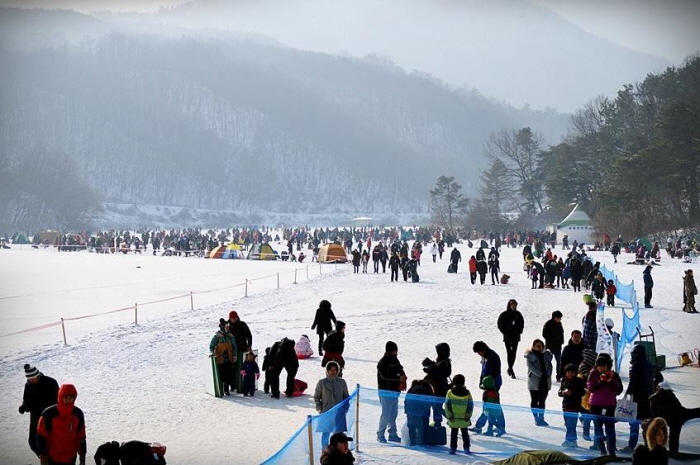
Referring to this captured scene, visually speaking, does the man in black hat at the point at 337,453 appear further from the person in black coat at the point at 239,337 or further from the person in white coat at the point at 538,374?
the person in black coat at the point at 239,337

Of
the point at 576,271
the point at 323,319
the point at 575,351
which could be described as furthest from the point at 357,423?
the point at 576,271


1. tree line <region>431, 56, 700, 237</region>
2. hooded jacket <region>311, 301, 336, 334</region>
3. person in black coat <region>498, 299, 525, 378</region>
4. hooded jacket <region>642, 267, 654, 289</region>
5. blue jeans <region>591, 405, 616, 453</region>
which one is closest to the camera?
blue jeans <region>591, 405, 616, 453</region>

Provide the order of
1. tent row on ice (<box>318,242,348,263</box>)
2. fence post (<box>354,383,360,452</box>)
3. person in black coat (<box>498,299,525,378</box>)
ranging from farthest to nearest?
tent row on ice (<box>318,242,348,263</box>), person in black coat (<box>498,299,525,378</box>), fence post (<box>354,383,360,452</box>)

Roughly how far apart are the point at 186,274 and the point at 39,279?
565 cm

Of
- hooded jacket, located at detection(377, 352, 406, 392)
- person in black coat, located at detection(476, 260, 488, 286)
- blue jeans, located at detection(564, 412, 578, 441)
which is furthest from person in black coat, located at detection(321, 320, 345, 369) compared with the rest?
person in black coat, located at detection(476, 260, 488, 286)

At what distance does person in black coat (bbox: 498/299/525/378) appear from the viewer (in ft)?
40.0

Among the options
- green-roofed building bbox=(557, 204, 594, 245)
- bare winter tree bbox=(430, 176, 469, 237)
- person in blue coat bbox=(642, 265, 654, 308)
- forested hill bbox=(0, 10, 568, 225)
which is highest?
forested hill bbox=(0, 10, 568, 225)

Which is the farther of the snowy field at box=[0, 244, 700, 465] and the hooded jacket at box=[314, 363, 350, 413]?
the snowy field at box=[0, 244, 700, 465]

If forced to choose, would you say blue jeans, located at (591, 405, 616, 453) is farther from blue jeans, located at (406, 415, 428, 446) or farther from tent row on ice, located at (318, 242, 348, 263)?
tent row on ice, located at (318, 242, 348, 263)

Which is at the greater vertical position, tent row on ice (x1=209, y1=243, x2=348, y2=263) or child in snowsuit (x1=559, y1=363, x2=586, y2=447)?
tent row on ice (x1=209, y1=243, x2=348, y2=263)

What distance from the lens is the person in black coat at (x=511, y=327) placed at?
12.2 meters

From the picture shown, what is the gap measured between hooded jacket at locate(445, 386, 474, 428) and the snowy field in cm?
34

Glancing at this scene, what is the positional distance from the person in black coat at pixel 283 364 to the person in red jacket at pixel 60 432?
4.41m

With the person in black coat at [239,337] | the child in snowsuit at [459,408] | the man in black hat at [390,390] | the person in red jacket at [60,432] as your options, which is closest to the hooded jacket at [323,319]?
the person in black coat at [239,337]
